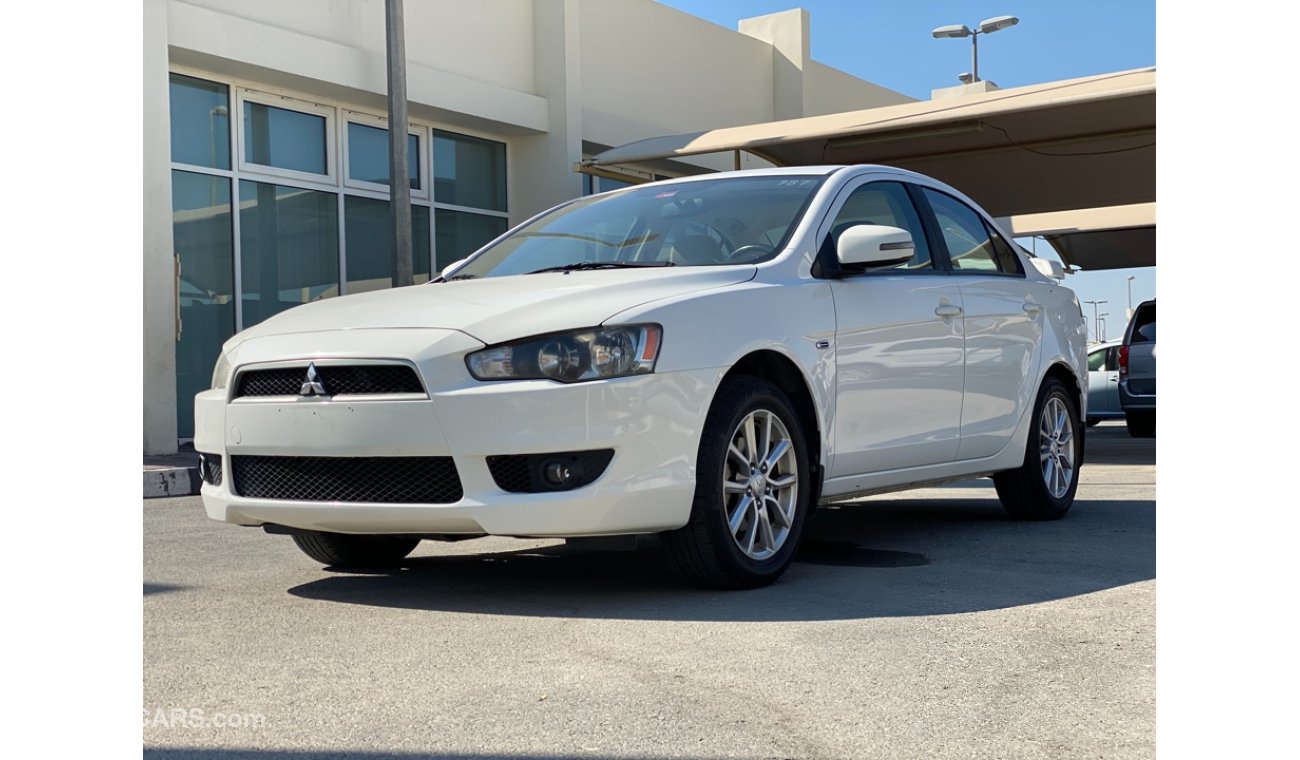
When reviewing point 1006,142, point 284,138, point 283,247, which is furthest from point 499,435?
point 1006,142

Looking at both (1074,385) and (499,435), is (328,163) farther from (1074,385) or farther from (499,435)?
(499,435)

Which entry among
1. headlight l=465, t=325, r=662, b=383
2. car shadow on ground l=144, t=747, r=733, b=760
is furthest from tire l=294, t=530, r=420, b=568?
car shadow on ground l=144, t=747, r=733, b=760

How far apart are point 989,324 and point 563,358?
2694 mm

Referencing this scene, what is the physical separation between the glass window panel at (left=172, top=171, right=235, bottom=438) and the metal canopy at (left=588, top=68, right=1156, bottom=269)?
4.27 meters

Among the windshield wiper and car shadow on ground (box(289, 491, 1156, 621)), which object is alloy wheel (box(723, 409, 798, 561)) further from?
the windshield wiper

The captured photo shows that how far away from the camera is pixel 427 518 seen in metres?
4.70

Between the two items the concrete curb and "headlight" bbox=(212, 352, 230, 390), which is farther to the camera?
the concrete curb

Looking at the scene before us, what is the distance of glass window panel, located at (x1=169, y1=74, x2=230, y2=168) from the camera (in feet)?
45.5

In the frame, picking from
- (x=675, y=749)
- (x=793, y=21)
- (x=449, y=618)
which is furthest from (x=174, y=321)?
(x=793, y=21)

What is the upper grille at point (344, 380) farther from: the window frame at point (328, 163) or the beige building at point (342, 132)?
the window frame at point (328, 163)

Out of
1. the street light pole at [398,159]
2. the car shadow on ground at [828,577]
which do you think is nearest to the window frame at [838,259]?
the car shadow on ground at [828,577]

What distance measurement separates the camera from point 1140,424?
57.6 ft

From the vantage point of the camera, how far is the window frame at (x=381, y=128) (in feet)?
51.6
